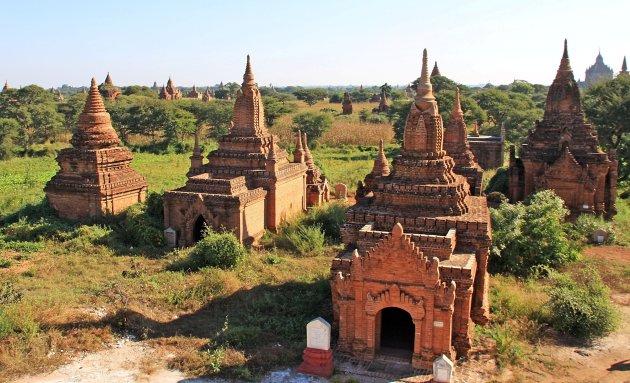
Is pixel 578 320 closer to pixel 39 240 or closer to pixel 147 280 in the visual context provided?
pixel 147 280

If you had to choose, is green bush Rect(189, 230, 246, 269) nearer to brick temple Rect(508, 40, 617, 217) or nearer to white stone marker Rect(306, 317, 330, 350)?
white stone marker Rect(306, 317, 330, 350)

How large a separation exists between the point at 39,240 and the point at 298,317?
1339 centimetres

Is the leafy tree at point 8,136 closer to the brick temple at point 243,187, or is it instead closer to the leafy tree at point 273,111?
the leafy tree at point 273,111

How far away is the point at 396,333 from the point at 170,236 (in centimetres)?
1152

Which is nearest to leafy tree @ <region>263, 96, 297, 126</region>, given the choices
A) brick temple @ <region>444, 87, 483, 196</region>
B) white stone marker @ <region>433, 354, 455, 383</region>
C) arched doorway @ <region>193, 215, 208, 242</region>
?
brick temple @ <region>444, 87, 483, 196</region>

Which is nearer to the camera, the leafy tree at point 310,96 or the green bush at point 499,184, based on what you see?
the green bush at point 499,184

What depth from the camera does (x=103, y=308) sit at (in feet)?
52.1

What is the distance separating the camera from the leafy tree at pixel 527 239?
18.8 m

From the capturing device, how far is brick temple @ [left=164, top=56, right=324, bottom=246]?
22031mm

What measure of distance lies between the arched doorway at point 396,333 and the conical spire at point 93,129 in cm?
1680

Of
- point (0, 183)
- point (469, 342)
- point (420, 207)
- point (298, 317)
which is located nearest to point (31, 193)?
point (0, 183)

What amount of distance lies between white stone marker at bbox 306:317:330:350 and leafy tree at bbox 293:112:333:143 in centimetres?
4936

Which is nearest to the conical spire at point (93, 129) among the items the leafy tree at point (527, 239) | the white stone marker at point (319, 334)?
the white stone marker at point (319, 334)

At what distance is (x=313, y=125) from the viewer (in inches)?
2438
